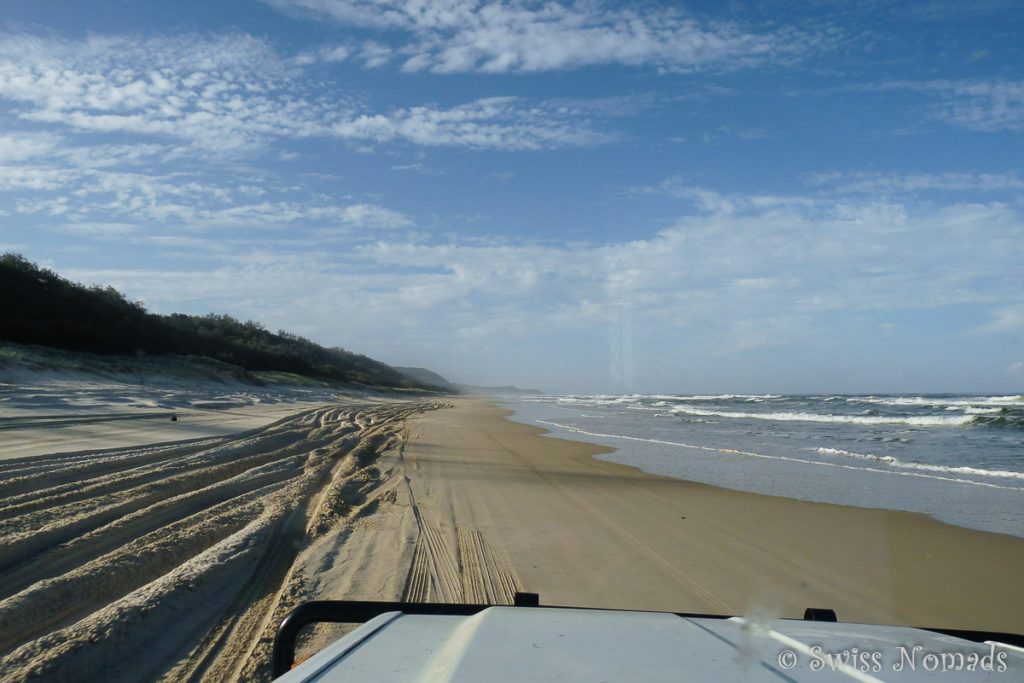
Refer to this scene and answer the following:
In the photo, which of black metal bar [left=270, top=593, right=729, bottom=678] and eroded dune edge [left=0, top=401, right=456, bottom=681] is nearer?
black metal bar [left=270, top=593, right=729, bottom=678]

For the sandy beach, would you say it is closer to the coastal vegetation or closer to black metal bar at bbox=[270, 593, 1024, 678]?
black metal bar at bbox=[270, 593, 1024, 678]

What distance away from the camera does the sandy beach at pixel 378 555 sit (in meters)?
3.51

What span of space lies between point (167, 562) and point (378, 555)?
1606 mm

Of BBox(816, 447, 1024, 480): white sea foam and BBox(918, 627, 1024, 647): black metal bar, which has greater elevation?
BBox(918, 627, 1024, 647): black metal bar

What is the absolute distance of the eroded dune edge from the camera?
3197 mm

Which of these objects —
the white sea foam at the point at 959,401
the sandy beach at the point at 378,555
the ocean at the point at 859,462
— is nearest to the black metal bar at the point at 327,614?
the sandy beach at the point at 378,555

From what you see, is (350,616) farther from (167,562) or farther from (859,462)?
(859,462)

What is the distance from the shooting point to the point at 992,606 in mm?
4445

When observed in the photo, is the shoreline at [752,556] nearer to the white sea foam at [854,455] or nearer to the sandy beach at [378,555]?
the sandy beach at [378,555]

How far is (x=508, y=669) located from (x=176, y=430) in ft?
48.2

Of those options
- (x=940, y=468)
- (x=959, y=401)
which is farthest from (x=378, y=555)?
(x=959, y=401)

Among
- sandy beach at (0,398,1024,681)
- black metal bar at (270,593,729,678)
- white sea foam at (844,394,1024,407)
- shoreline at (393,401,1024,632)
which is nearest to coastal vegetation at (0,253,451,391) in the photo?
sandy beach at (0,398,1024,681)

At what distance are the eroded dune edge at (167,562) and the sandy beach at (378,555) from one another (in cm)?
2

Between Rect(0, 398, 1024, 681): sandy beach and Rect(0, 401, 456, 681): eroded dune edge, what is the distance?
0.06 ft
